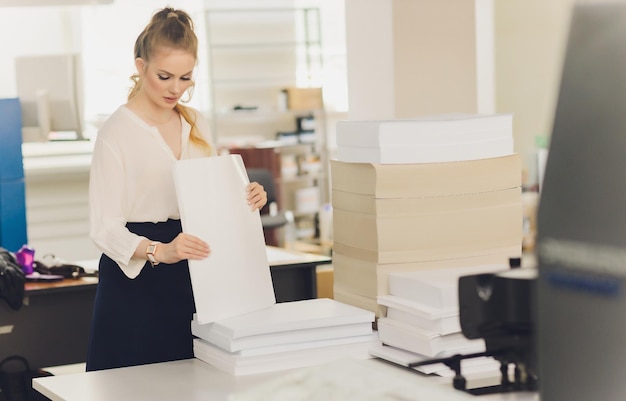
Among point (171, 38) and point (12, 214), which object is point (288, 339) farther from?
point (12, 214)

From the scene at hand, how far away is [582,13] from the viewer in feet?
1.85

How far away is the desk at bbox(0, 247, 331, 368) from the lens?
364 centimetres

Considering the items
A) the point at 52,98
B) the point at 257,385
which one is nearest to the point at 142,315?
the point at 257,385

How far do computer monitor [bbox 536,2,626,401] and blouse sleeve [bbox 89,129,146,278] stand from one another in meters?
1.72

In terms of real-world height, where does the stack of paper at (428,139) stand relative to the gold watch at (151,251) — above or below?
above

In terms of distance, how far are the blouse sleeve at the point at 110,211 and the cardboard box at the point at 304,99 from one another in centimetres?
673

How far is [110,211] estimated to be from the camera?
7.36ft

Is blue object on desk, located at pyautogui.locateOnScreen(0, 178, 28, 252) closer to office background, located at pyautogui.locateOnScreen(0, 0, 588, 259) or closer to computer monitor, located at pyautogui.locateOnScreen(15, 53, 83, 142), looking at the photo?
computer monitor, located at pyautogui.locateOnScreen(15, 53, 83, 142)

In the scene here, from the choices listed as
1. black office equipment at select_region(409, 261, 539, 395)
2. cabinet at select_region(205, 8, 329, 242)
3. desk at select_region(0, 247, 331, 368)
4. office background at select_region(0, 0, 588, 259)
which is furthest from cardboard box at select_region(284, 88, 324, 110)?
black office equipment at select_region(409, 261, 539, 395)

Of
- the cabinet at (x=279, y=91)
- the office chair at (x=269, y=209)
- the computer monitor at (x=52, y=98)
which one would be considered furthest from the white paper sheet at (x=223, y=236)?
the cabinet at (x=279, y=91)

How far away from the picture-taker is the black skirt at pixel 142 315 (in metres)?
2.45

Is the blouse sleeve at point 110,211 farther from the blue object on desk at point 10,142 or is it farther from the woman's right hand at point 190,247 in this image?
the blue object on desk at point 10,142

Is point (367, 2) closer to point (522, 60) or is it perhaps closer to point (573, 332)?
point (573, 332)

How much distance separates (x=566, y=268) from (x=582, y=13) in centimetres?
15
